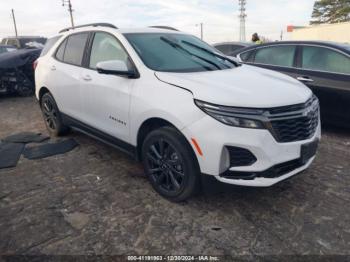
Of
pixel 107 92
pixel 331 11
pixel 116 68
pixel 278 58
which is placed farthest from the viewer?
→ pixel 331 11

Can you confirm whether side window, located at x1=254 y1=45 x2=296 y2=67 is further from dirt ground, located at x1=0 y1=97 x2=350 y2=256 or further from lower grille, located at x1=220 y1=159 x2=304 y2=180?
lower grille, located at x1=220 y1=159 x2=304 y2=180

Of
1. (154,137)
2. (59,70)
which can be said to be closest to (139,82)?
(154,137)

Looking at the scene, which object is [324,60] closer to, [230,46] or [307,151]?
[307,151]

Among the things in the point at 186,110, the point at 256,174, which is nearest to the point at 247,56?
the point at 186,110

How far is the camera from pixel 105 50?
3.77m

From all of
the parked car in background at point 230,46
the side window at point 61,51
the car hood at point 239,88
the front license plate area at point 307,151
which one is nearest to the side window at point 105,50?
the car hood at point 239,88

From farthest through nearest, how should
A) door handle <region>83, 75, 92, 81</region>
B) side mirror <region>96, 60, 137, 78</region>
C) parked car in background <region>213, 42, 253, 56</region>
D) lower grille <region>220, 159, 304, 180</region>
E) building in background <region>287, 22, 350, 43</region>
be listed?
building in background <region>287, 22, 350, 43</region> → parked car in background <region>213, 42, 253, 56</region> → door handle <region>83, 75, 92, 81</region> → side mirror <region>96, 60, 137, 78</region> → lower grille <region>220, 159, 304, 180</region>

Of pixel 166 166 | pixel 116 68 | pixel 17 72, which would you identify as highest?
pixel 116 68

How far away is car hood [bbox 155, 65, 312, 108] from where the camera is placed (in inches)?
102

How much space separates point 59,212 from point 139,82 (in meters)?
1.47

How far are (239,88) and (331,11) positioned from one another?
54937 millimetres

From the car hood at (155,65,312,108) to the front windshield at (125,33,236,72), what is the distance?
0.69 ft

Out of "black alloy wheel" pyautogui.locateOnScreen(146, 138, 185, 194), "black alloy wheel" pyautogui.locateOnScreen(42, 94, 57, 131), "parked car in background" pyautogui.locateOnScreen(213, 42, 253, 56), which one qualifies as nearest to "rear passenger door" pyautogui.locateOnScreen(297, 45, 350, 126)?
"black alloy wheel" pyautogui.locateOnScreen(146, 138, 185, 194)

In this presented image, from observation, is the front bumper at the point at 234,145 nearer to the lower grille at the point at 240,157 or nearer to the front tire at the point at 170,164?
the lower grille at the point at 240,157
